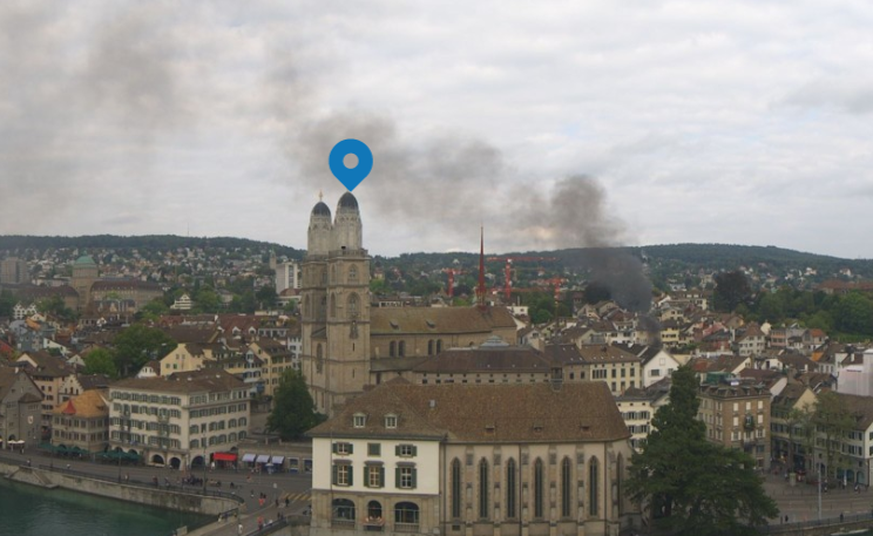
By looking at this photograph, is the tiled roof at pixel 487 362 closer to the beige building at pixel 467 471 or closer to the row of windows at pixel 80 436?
the row of windows at pixel 80 436

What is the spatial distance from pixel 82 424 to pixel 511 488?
41.4m

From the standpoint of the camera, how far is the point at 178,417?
254ft

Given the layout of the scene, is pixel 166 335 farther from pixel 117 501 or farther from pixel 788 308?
pixel 788 308

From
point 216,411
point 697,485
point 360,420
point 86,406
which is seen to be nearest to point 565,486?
point 697,485

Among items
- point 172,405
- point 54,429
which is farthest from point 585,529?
point 54,429

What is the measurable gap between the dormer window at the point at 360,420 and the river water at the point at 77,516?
15.0 meters

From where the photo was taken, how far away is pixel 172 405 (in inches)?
3071

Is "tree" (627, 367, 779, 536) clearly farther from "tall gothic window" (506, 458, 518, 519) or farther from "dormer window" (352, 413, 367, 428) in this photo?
"dormer window" (352, 413, 367, 428)

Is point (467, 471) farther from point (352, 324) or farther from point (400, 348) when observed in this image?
point (400, 348)

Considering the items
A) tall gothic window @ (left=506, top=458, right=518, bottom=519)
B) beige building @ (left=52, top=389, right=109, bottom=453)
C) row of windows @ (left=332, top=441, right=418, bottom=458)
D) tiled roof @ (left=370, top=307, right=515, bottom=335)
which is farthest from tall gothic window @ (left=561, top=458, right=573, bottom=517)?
beige building @ (left=52, top=389, right=109, bottom=453)

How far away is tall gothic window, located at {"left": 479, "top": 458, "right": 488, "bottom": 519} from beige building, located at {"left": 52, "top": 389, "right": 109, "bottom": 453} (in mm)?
39220

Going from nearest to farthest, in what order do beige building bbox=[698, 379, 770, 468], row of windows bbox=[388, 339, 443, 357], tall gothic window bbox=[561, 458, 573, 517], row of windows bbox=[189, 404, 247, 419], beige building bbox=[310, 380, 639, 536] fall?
1. beige building bbox=[310, 380, 639, 536]
2. tall gothic window bbox=[561, 458, 573, 517]
3. beige building bbox=[698, 379, 770, 468]
4. row of windows bbox=[189, 404, 247, 419]
5. row of windows bbox=[388, 339, 443, 357]

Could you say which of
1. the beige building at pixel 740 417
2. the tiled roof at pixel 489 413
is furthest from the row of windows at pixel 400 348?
the tiled roof at pixel 489 413

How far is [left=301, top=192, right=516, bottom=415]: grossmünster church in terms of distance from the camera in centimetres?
8638
